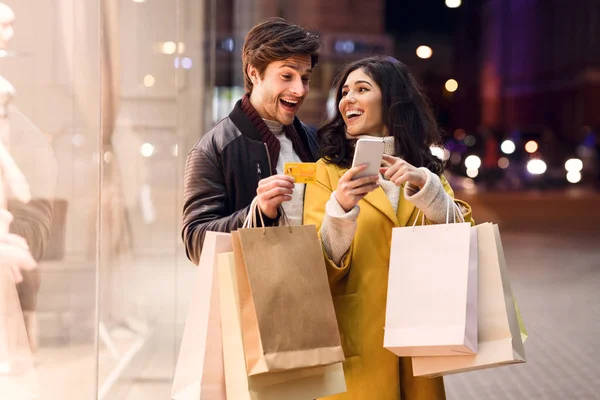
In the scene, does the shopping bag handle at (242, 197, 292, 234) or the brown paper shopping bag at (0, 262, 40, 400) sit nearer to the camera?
the shopping bag handle at (242, 197, 292, 234)

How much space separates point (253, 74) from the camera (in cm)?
262

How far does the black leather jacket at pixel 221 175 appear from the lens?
244cm

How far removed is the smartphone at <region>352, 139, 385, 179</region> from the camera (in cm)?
213

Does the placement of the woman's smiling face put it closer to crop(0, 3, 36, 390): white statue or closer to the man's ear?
the man's ear

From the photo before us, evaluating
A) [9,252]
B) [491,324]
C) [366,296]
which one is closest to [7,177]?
[9,252]

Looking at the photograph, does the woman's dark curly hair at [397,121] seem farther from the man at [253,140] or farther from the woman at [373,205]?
the man at [253,140]

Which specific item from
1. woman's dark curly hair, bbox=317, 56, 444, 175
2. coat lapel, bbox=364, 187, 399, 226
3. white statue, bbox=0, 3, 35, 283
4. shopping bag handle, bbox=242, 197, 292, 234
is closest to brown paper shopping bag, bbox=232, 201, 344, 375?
shopping bag handle, bbox=242, 197, 292, 234

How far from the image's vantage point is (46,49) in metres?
2.49

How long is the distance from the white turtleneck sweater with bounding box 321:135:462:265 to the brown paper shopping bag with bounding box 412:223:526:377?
13 cm

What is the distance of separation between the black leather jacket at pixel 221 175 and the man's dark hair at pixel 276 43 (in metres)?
0.20

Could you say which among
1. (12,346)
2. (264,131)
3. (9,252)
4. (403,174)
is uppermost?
(264,131)

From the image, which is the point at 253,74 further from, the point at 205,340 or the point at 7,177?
the point at 205,340

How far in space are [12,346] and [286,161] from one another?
3.12ft

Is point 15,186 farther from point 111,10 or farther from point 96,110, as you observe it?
point 111,10
